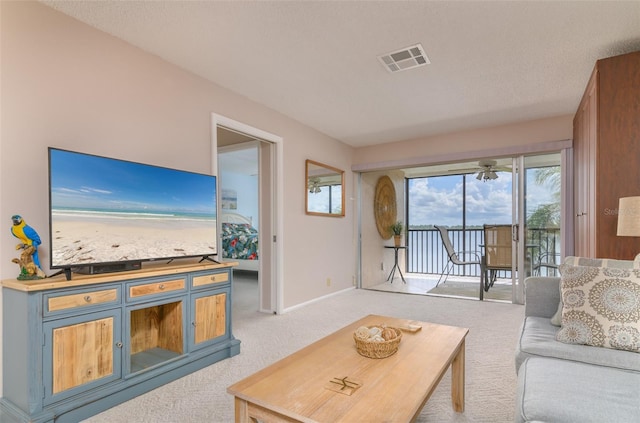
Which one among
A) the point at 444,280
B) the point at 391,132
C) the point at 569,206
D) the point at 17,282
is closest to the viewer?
the point at 17,282

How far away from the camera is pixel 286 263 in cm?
400

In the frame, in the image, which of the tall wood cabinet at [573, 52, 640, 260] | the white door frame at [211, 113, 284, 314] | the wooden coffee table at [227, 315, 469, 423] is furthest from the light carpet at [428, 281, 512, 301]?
the wooden coffee table at [227, 315, 469, 423]

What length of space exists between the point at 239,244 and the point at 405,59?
4406mm

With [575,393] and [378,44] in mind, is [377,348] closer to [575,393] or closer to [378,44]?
[575,393]

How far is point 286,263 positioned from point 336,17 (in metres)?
2.67

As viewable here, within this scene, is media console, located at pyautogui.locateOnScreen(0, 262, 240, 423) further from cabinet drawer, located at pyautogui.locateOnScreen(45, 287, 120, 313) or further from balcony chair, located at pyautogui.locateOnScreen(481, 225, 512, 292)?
balcony chair, located at pyautogui.locateOnScreen(481, 225, 512, 292)

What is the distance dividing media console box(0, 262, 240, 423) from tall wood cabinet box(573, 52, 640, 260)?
120 inches

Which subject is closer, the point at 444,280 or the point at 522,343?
the point at 522,343

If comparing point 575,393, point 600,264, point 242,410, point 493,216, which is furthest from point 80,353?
point 493,216

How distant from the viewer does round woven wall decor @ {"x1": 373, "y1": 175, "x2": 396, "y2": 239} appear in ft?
20.1

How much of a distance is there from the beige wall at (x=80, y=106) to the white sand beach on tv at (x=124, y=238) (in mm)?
317

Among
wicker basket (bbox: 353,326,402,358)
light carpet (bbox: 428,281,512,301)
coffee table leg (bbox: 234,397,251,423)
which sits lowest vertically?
light carpet (bbox: 428,281,512,301)

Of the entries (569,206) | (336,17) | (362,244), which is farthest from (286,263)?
(569,206)

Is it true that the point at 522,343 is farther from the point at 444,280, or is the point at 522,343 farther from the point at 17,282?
the point at 444,280
